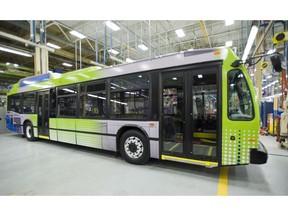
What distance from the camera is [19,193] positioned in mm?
A: 2498

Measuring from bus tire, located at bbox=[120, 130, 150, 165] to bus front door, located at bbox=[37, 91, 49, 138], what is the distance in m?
3.87

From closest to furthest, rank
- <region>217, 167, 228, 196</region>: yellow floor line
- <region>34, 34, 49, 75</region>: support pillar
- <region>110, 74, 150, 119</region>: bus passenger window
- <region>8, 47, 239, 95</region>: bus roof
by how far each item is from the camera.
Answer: <region>217, 167, 228, 196</region>: yellow floor line
<region>8, 47, 239, 95</region>: bus roof
<region>110, 74, 150, 119</region>: bus passenger window
<region>34, 34, 49, 75</region>: support pillar

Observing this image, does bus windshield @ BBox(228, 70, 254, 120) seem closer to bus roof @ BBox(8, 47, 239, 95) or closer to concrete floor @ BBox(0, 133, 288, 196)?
bus roof @ BBox(8, 47, 239, 95)

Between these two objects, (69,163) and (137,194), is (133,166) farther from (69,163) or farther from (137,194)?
(69,163)

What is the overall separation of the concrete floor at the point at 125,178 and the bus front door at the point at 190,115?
45 cm

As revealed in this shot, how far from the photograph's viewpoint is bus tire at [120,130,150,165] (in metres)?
3.59

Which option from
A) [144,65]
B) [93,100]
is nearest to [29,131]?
[93,100]

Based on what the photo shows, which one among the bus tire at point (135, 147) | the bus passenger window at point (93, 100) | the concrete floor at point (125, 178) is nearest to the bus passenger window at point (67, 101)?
the bus passenger window at point (93, 100)

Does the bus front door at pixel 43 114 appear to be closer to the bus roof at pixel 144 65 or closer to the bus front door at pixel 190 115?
the bus roof at pixel 144 65

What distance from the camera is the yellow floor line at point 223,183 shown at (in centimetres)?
246

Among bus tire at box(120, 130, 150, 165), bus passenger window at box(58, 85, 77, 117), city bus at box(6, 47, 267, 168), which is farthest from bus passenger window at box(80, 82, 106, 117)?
bus tire at box(120, 130, 150, 165)

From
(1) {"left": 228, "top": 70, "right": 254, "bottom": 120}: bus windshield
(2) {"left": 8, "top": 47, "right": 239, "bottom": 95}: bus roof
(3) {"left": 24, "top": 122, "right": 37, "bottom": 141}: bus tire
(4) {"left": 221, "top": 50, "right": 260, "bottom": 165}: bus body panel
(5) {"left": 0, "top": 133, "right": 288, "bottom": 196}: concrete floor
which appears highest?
(2) {"left": 8, "top": 47, "right": 239, "bottom": 95}: bus roof

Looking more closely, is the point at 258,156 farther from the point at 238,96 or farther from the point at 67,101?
the point at 67,101

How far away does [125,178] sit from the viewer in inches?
117
